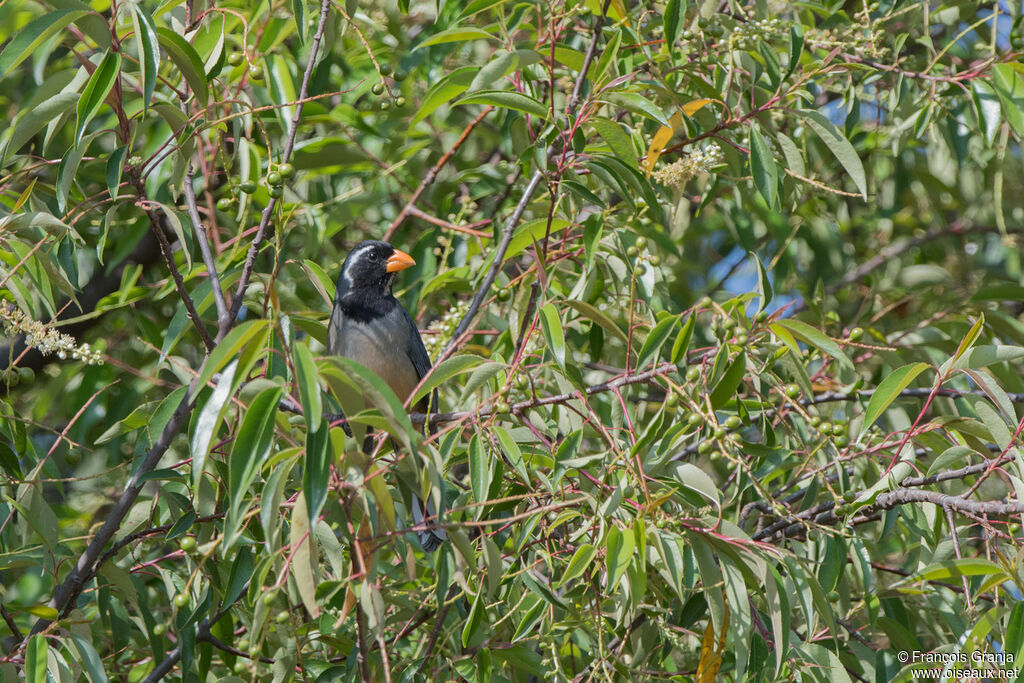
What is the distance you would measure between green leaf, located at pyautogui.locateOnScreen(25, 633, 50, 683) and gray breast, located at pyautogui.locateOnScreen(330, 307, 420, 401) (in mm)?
2618

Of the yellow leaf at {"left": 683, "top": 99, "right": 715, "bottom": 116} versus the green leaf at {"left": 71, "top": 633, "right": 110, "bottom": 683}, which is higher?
the yellow leaf at {"left": 683, "top": 99, "right": 715, "bottom": 116}

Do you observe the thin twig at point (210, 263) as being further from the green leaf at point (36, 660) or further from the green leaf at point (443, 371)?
the green leaf at point (36, 660)

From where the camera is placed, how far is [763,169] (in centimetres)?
327

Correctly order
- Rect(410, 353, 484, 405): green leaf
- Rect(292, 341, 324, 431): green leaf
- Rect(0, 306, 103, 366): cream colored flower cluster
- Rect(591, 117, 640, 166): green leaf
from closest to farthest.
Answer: Rect(292, 341, 324, 431): green leaf, Rect(410, 353, 484, 405): green leaf, Rect(0, 306, 103, 366): cream colored flower cluster, Rect(591, 117, 640, 166): green leaf

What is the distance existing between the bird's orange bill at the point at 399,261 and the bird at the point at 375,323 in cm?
1

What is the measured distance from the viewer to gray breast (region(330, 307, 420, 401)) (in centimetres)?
506

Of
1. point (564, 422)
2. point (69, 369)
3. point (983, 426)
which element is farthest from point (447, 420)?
point (69, 369)

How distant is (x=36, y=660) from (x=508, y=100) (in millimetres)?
1837

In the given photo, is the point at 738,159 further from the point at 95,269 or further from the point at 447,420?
the point at 95,269

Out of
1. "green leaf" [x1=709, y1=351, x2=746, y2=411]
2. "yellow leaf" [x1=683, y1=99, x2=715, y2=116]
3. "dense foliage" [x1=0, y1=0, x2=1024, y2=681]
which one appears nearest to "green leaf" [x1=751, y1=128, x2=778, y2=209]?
"dense foliage" [x1=0, y1=0, x2=1024, y2=681]

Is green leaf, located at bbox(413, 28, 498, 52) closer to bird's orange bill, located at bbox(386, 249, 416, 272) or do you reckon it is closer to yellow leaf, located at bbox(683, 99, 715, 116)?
yellow leaf, located at bbox(683, 99, 715, 116)

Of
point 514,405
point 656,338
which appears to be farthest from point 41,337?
point 656,338

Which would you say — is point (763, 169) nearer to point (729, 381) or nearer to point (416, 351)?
point (729, 381)

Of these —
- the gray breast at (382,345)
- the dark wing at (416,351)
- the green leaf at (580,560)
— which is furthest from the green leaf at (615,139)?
the gray breast at (382,345)
